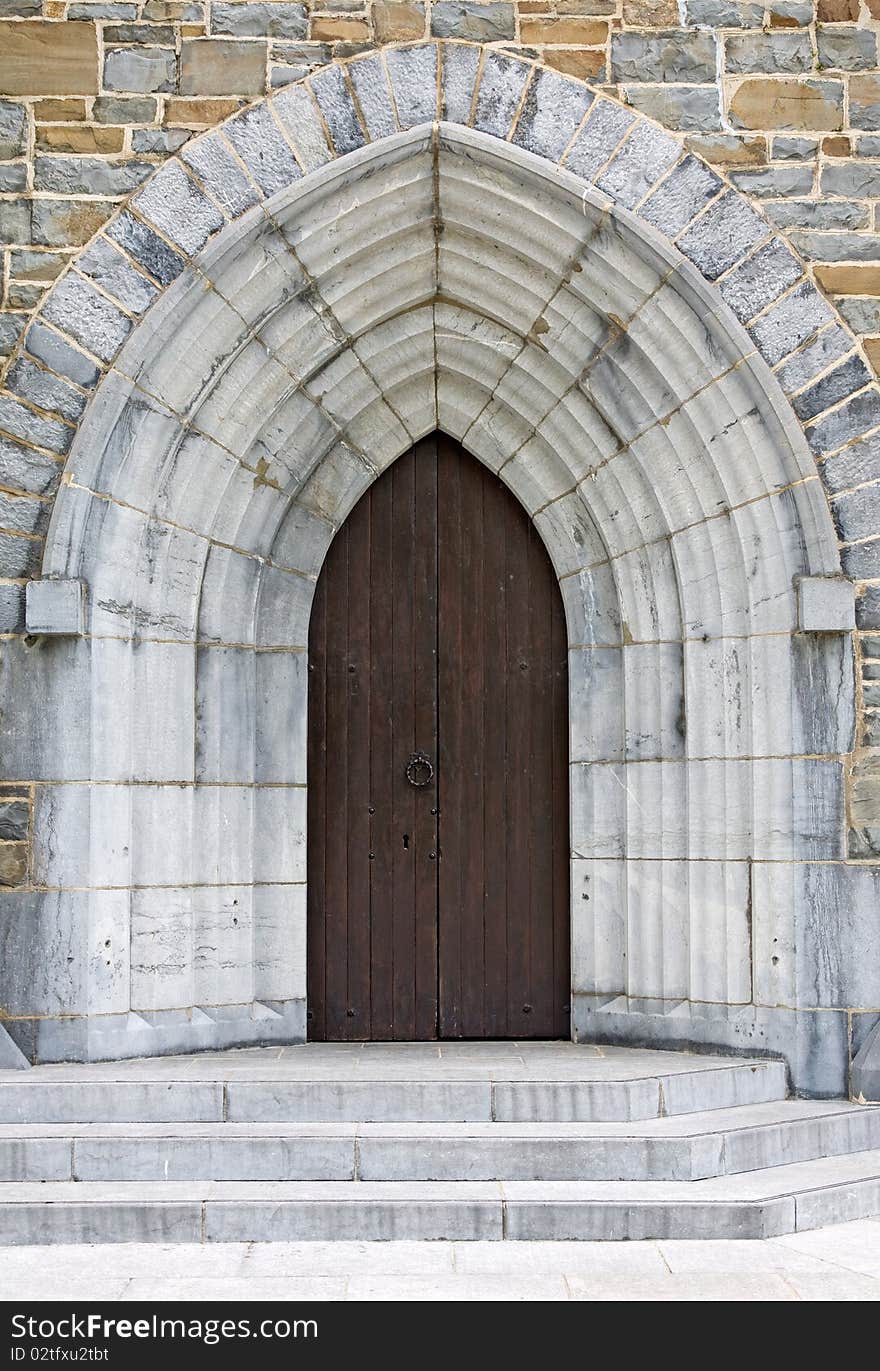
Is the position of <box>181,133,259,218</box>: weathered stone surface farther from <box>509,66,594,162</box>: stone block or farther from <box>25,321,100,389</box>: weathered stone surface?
<box>509,66,594,162</box>: stone block

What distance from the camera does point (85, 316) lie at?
5637 millimetres

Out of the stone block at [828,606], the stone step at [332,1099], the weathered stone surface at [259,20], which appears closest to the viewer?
the stone step at [332,1099]

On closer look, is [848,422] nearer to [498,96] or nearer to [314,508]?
[498,96]

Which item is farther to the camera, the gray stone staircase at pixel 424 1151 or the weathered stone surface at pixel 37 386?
the weathered stone surface at pixel 37 386

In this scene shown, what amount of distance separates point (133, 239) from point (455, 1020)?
138 inches

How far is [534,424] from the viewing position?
6375 mm

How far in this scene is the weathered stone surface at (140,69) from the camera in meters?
5.71

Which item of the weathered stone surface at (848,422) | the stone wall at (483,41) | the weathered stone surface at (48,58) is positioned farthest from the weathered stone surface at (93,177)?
the weathered stone surface at (848,422)

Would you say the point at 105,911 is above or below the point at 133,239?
below

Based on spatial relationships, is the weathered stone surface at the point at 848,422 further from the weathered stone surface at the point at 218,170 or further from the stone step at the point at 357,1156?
the stone step at the point at 357,1156

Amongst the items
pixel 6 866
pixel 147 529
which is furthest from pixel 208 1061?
pixel 147 529

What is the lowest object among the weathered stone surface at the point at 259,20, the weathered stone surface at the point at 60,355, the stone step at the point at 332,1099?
the stone step at the point at 332,1099

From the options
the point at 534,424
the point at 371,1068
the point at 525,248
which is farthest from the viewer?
the point at 534,424

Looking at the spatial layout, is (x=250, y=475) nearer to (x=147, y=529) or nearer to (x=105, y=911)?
(x=147, y=529)
